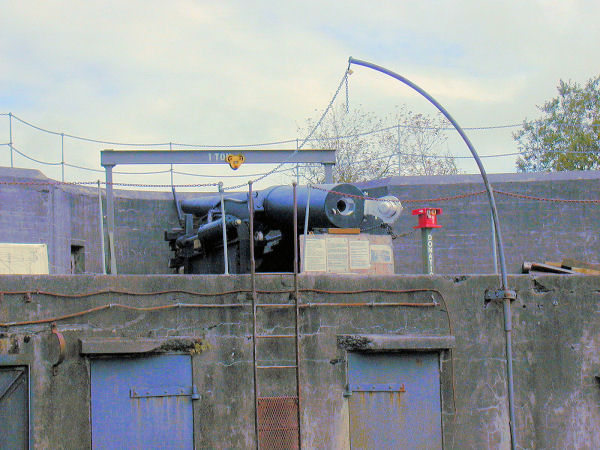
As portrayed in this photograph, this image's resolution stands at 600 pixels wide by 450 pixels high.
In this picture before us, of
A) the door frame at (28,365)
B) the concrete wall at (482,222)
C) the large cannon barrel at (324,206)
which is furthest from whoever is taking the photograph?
the concrete wall at (482,222)

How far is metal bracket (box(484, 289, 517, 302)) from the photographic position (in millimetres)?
11961

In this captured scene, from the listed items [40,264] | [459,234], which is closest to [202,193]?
[459,234]

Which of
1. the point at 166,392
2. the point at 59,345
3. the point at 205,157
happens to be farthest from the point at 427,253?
the point at 205,157

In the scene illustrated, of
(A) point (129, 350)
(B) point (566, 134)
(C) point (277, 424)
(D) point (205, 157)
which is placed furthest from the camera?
(B) point (566, 134)

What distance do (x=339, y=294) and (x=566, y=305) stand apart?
309 cm

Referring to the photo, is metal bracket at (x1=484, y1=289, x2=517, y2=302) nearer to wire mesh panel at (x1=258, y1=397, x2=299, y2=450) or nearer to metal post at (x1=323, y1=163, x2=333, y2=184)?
wire mesh panel at (x1=258, y1=397, x2=299, y2=450)

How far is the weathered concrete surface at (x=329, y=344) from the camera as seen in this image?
1073cm

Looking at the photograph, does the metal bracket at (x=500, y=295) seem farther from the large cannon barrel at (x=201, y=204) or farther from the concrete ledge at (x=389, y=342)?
the large cannon barrel at (x=201, y=204)

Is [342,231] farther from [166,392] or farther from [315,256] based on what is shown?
[166,392]

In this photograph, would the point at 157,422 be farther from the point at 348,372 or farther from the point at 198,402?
the point at 348,372

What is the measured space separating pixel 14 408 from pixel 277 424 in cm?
306

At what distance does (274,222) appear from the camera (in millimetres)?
14719

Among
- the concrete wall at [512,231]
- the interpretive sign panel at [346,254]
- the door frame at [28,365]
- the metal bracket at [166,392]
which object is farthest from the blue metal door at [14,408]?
the concrete wall at [512,231]

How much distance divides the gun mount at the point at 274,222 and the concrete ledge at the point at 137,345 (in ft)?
9.86
